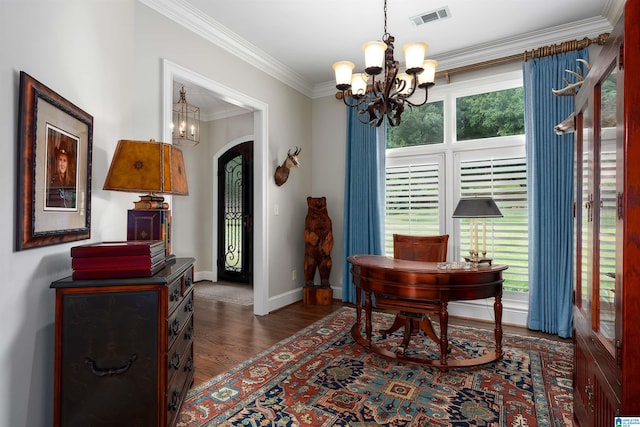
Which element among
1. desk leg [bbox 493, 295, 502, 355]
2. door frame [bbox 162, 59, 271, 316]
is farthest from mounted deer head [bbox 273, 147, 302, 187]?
desk leg [bbox 493, 295, 502, 355]

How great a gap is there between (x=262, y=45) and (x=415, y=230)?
109 inches

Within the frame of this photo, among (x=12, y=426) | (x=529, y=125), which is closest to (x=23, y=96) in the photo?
(x=12, y=426)

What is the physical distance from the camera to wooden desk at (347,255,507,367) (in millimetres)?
2410

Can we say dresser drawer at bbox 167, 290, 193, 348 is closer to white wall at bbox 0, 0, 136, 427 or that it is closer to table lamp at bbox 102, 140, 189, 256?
table lamp at bbox 102, 140, 189, 256

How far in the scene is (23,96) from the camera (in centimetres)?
140

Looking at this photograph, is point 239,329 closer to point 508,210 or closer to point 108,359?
point 108,359

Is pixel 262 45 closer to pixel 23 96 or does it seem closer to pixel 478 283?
pixel 23 96

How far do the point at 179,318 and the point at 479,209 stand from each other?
252 centimetres

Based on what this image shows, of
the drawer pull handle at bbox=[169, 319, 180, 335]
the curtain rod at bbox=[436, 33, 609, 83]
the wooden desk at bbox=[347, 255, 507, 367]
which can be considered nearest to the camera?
the drawer pull handle at bbox=[169, 319, 180, 335]

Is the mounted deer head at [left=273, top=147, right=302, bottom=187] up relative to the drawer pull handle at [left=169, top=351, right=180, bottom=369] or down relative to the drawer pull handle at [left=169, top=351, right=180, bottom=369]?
up

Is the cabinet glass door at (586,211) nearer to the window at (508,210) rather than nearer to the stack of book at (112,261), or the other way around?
the stack of book at (112,261)

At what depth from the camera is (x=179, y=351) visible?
74.2 inches

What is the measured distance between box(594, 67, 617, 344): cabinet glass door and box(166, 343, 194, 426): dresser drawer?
6.07ft

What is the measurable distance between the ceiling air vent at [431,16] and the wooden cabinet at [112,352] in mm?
3085
